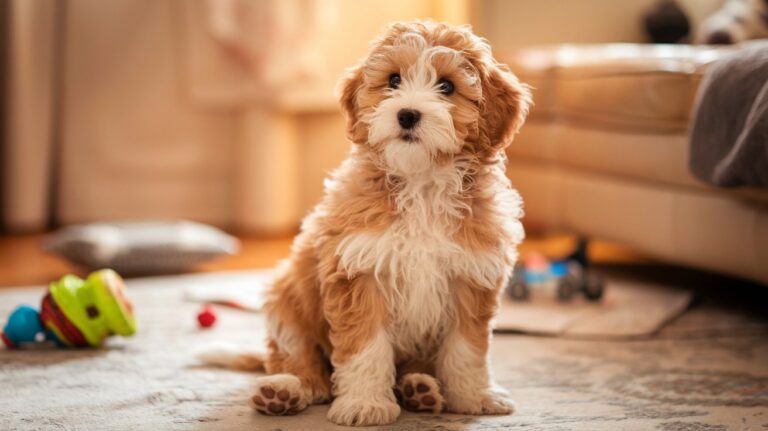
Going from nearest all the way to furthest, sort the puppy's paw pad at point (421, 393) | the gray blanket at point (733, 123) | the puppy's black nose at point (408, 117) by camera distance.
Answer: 1. the puppy's black nose at point (408, 117)
2. the puppy's paw pad at point (421, 393)
3. the gray blanket at point (733, 123)

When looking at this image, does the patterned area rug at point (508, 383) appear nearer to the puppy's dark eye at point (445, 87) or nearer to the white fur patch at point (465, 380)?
the white fur patch at point (465, 380)

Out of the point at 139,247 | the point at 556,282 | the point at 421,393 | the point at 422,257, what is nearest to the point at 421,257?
the point at 422,257

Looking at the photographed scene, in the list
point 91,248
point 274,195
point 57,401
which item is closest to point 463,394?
point 57,401

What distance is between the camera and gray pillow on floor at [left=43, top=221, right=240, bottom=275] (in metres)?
3.24

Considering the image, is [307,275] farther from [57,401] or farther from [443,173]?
[57,401]

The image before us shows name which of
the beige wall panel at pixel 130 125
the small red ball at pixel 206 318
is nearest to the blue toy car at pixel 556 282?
the small red ball at pixel 206 318

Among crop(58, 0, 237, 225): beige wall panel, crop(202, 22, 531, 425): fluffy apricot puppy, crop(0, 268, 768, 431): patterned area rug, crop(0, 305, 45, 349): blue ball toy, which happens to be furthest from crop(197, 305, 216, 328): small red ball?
crop(58, 0, 237, 225): beige wall panel

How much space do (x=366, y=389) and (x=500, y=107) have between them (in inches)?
23.0

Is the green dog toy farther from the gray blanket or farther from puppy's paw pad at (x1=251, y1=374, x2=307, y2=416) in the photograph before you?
the gray blanket

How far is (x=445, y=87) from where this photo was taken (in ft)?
5.60

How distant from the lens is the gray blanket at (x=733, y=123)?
7.04 feet

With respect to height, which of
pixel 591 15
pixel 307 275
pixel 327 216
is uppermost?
pixel 591 15

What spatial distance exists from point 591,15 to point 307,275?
3323 millimetres

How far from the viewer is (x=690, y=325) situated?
2598mm
